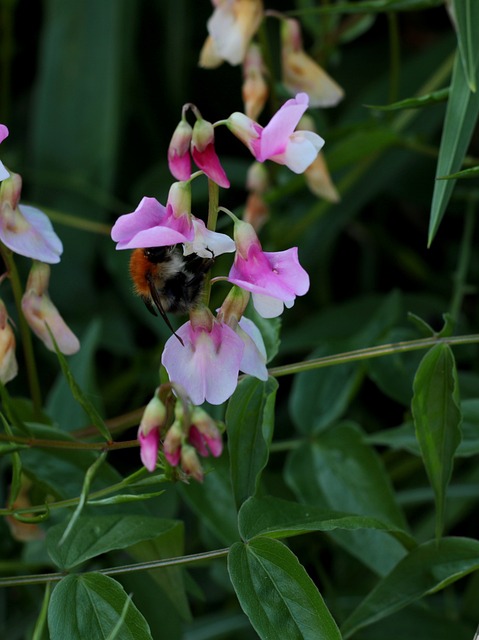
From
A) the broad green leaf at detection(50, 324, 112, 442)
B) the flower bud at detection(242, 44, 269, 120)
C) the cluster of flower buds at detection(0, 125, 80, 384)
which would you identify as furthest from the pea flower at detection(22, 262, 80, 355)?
the flower bud at detection(242, 44, 269, 120)

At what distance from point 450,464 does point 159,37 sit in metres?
1.16

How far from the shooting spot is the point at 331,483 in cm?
91

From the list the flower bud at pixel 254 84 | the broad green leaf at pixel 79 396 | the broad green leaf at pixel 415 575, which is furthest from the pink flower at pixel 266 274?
the flower bud at pixel 254 84

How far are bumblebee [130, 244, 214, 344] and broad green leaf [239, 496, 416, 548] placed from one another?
15cm

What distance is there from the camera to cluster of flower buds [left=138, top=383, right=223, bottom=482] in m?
0.58

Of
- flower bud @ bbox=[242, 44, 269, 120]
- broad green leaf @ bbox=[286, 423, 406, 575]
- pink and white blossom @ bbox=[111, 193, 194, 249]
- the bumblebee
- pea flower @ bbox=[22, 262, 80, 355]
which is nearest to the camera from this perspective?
pink and white blossom @ bbox=[111, 193, 194, 249]

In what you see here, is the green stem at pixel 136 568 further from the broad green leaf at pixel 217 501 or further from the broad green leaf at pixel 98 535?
the broad green leaf at pixel 217 501

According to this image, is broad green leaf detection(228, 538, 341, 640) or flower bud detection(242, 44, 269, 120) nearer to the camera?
broad green leaf detection(228, 538, 341, 640)

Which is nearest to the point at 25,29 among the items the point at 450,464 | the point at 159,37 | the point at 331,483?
the point at 159,37

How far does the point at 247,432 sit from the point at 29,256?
207 millimetres

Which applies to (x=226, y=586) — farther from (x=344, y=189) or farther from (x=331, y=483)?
(x=344, y=189)

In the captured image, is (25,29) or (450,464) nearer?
(450,464)

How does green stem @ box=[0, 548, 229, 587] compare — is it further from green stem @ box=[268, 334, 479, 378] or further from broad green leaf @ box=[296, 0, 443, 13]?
broad green leaf @ box=[296, 0, 443, 13]

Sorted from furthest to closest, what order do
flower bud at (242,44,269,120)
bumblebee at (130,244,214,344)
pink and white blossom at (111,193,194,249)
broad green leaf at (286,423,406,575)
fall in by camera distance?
flower bud at (242,44,269,120) → broad green leaf at (286,423,406,575) → bumblebee at (130,244,214,344) → pink and white blossom at (111,193,194,249)
